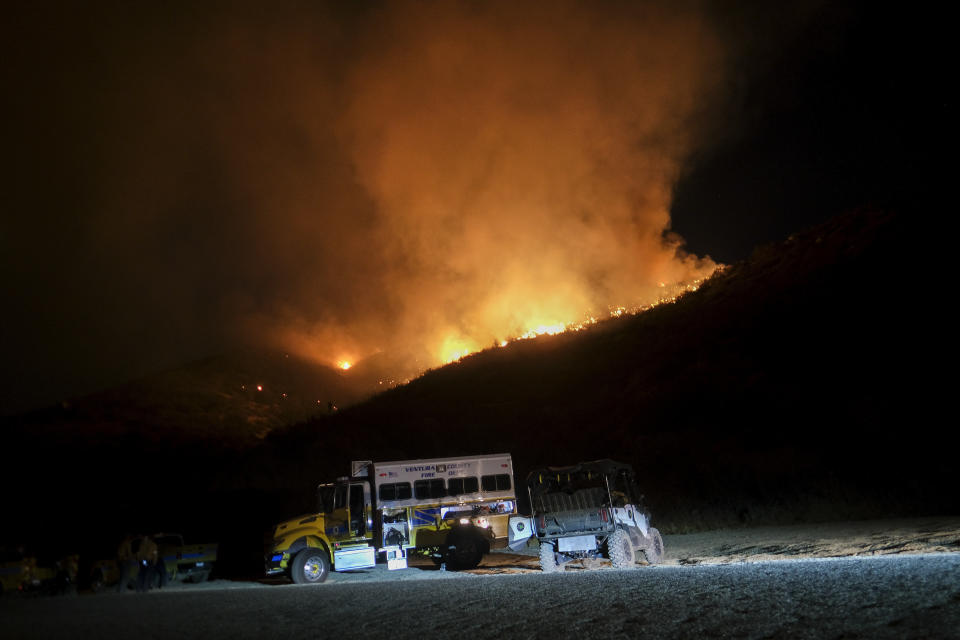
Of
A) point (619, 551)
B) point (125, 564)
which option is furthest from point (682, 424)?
point (125, 564)

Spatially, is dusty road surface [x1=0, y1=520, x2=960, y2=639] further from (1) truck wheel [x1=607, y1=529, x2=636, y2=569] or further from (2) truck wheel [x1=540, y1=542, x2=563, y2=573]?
(2) truck wheel [x1=540, y1=542, x2=563, y2=573]

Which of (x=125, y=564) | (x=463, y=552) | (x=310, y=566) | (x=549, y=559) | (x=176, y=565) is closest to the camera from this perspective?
(x=549, y=559)

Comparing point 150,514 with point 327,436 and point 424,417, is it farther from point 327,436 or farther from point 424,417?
point 424,417

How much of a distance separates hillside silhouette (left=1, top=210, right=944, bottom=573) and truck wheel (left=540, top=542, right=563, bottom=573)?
28.0 feet

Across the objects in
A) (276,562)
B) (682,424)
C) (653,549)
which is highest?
(682,424)

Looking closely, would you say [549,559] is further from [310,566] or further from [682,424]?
[682,424]

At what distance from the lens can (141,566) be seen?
17750 mm

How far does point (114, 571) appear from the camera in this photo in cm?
2034

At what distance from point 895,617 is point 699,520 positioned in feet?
54.6

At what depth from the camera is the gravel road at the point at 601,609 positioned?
6027mm

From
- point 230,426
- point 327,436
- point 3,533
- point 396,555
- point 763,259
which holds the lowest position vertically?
point 396,555

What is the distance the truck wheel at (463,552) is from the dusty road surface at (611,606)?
15.1 feet

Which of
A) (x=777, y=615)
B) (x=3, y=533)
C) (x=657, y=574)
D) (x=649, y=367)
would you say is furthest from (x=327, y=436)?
Answer: (x=777, y=615)

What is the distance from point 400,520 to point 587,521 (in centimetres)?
666
